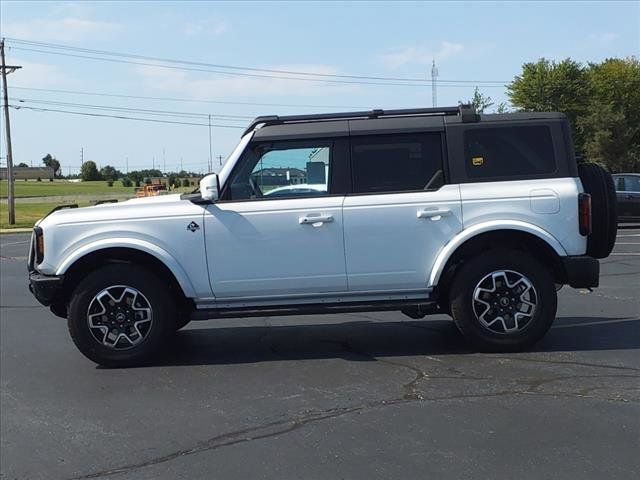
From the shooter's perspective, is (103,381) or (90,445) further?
(103,381)

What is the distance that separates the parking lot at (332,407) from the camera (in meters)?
3.81

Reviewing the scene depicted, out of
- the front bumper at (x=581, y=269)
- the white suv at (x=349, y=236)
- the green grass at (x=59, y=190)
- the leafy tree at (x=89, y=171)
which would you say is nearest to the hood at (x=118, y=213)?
the white suv at (x=349, y=236)

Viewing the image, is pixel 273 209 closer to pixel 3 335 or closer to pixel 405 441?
pixel 405 441

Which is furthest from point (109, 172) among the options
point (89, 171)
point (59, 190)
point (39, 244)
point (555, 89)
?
point (39, 244)

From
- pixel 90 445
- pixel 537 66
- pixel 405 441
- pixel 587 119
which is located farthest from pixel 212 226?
pixel 537 66

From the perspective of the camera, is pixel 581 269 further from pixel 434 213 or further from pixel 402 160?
pixel 402 160

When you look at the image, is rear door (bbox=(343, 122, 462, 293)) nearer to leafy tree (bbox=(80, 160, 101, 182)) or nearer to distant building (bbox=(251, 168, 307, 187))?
distant building (bbox=(251, 168, 307, 187))

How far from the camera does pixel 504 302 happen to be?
232 inches

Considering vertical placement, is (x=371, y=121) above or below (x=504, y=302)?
above

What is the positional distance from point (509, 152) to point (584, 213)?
802 mm

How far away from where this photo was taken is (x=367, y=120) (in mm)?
6039

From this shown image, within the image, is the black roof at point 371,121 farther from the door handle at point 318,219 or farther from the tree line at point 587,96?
the tree line at point 587,96

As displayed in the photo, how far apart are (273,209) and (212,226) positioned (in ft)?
1.74

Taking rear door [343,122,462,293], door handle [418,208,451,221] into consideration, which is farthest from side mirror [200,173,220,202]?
door handle [418,208,451,221]
